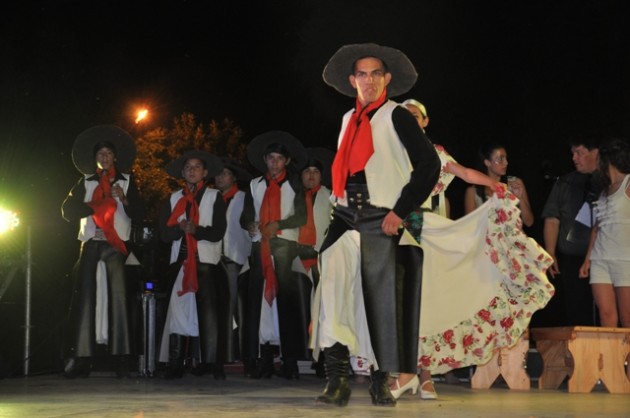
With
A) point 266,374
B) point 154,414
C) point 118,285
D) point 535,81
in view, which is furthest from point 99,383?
point 535,81

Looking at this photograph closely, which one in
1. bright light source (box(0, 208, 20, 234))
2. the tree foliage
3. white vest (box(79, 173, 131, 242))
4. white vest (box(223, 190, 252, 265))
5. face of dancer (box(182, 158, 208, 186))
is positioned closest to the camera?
bright light source (box(0, 208, 20, 234))

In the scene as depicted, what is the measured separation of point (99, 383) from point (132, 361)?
176cm

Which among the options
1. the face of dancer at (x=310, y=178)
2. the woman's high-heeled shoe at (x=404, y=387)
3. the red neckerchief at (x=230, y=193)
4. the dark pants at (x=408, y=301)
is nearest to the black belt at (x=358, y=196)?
the dark pants at (x=408, y=301)

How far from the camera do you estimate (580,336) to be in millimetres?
8930

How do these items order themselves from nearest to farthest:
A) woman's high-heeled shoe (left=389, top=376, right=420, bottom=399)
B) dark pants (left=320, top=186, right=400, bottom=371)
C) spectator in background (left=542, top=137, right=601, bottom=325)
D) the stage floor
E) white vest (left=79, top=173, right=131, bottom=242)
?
the stage floor → dark pants (left=320, top=186, right=400, bottom=371) → woman's high-heeled shoe (left=389, top=376, right=420, bottom=399) → spectator in background (left=542, top=137, right=601, bottom=325) → white vest (left=79, top=173, right=131, bottom=242)

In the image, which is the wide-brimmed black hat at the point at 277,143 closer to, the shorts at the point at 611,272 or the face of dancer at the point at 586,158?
the face of dancer at the point at 586,158

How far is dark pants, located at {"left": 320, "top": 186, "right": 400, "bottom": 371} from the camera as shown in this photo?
6512 millimetres

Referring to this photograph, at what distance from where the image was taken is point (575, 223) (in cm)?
975

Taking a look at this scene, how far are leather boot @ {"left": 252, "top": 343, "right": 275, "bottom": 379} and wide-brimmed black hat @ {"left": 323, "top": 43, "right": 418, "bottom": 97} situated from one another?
3.92 m

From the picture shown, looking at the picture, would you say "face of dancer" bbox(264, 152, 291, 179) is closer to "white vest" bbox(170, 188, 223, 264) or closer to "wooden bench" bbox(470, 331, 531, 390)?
"white vest" bbox(170, 188, 223, 264)

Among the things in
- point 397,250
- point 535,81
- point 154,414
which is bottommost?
point 154,414

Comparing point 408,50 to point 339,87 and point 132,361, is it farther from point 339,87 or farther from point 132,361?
point 339,87

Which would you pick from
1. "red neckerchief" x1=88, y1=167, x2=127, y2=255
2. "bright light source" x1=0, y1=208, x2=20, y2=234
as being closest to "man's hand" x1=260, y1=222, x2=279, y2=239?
"red neckerchief" x1=88, y1=167, x2=127, y2=255

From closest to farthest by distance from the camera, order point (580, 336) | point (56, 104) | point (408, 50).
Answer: point (580, 336) → point (56, 104) → point (408, 50)
